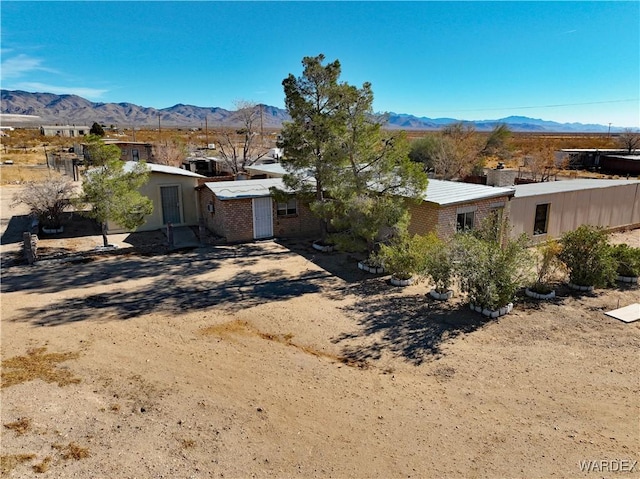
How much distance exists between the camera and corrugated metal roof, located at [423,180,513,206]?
15531 millimetres

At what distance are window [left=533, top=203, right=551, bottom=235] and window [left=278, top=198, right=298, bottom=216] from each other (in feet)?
32.5

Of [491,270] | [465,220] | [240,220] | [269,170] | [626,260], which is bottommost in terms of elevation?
[626,260]

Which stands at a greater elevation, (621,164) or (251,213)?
(621,164)

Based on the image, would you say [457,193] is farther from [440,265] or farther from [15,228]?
[15,228]

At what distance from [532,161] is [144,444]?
39564 millimetres

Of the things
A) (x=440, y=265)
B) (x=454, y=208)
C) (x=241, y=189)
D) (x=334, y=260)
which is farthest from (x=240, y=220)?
(x=440, y=265)

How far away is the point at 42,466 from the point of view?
5867 millimetres

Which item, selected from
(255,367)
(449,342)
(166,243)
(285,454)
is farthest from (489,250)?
(166,243)

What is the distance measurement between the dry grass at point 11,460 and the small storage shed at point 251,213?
12257 millimetres

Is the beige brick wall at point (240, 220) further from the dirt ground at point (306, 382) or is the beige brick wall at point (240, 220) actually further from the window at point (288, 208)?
the dirt ground at point (306, 382)

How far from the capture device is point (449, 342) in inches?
377

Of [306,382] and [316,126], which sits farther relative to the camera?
[316,126]

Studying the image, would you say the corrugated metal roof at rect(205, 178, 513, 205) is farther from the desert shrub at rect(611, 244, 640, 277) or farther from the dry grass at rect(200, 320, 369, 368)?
the dry grass at rect(200, 320, 369, 368)

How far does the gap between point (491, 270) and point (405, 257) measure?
2.60 metres
